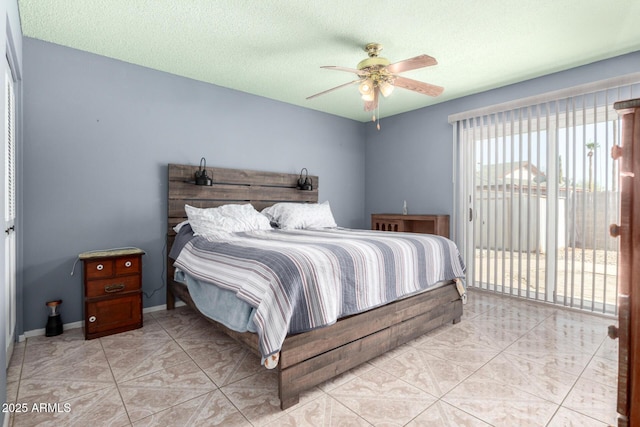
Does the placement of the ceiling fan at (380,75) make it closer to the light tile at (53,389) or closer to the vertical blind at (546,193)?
the vertical blind at (546,193)

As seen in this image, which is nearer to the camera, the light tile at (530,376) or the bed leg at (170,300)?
the light tile at (530,376)

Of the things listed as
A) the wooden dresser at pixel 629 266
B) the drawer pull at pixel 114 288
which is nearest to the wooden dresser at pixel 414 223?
the wooden dresser at pixel 629 266

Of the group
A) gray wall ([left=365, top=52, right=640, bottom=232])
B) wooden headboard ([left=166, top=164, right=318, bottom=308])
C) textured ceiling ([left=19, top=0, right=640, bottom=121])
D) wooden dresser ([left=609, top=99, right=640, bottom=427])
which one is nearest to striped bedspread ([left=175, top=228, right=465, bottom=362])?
wooden headboard ([left=166, top=164, right=318, bottom=308])

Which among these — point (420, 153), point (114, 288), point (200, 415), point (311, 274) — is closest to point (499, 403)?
point (311, 274)

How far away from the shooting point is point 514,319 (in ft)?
10.1

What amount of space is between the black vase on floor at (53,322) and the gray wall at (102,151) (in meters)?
0.12

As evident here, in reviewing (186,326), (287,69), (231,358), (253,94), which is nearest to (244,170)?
(253,94)

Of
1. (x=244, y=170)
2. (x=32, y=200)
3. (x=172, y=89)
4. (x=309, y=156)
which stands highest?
(x=172, y=89)

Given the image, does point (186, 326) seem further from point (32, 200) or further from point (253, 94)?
point (253, 94)

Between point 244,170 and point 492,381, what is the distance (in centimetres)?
328

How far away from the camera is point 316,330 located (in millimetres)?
1868

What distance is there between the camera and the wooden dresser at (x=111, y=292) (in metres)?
2.62

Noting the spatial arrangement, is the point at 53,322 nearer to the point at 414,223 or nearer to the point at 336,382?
the point at 336,382

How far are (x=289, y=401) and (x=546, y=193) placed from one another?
346 cm
